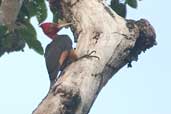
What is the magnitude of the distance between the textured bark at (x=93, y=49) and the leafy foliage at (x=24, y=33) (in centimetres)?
Answer: 52

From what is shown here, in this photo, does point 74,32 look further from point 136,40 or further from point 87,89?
point 87,89

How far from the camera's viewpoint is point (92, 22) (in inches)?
155

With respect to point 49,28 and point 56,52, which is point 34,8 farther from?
point 49,28

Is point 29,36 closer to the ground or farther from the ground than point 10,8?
closer to the ground

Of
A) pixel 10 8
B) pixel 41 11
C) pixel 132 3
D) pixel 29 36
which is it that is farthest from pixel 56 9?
pixel 10 8

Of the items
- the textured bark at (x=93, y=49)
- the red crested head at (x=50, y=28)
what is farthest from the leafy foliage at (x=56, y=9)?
the textured bark at (x=93, y=49)

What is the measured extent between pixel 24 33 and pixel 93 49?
107 cm

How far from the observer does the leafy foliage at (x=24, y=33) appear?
458 centimetres

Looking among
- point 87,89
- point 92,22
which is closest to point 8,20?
point 92,22

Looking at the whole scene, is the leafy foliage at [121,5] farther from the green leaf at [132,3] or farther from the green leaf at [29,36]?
the green leaf at [29,36]

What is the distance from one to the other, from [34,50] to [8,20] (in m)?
0.80

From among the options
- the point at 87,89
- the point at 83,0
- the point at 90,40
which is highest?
the point at 83,0

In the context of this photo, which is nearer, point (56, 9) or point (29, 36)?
point (29, 36)

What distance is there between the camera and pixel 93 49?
12.2ft
